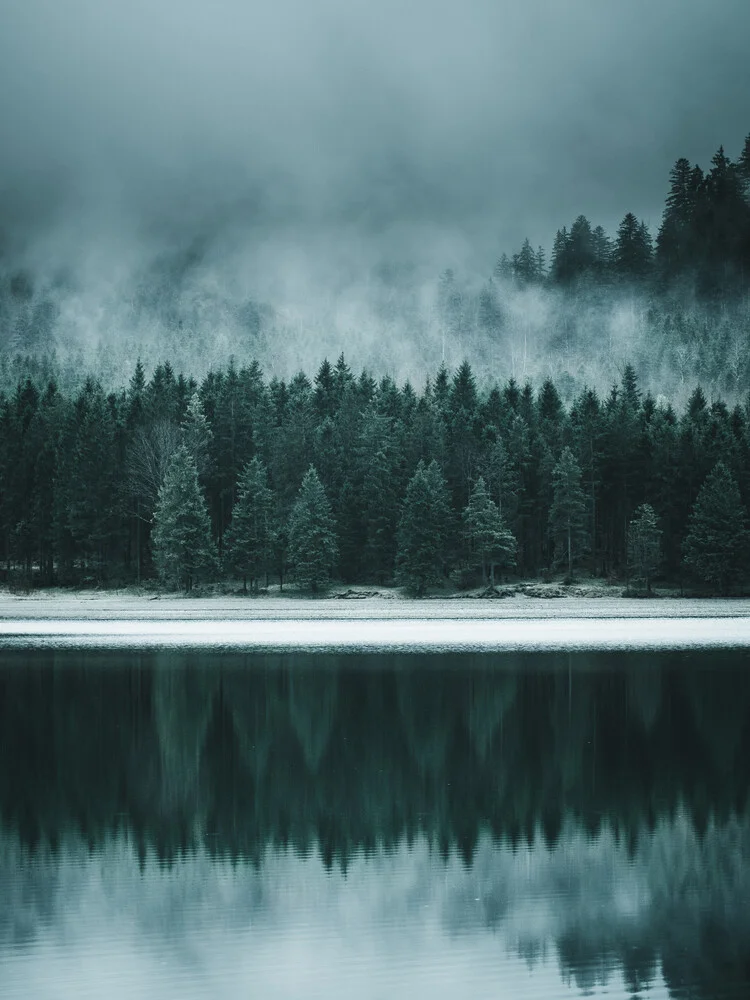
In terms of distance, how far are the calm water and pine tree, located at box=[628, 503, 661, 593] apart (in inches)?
2078

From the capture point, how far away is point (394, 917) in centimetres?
1227

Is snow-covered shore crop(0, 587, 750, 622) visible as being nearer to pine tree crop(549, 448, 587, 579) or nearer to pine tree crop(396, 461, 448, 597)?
pine tree crop(396, 461, 448, 597)

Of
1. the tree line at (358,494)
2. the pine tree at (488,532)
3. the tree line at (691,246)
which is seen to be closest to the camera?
the tree line at (358,494)

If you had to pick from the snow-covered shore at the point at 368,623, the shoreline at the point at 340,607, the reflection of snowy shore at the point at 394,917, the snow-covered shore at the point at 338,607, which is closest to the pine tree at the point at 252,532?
the shoreline at the point at 340,607

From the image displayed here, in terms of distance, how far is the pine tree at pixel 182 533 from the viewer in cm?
7931

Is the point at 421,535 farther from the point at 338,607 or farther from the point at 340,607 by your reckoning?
the point at 338,607

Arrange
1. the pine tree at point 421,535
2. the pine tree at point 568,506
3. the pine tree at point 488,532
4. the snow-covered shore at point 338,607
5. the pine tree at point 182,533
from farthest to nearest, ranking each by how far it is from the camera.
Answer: the pine tree at point 568,506, the pine tree at point 488,532, the pine tree at point 421,535, the pine tree at point 182,533, the snow-covered shore at point 338,607

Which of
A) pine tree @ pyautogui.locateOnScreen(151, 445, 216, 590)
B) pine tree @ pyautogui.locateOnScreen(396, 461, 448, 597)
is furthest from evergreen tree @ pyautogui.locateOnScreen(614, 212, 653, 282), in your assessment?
pine tree @ pyautogui.locateOnScreen(151, 445, 216, 590)

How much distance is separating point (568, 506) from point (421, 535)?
1311 cm

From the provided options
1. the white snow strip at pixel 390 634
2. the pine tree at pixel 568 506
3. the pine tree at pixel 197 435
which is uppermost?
the pine tree at pixel 197 435

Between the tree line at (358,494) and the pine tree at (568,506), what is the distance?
0.57 feet

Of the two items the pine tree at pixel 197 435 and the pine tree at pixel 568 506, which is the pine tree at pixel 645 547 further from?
the pine tree at pixel 197 435

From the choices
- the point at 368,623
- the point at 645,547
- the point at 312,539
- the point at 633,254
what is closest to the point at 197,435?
the point at 312,539

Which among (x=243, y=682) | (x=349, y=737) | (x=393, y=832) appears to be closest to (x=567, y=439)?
(x=243, y=682)
